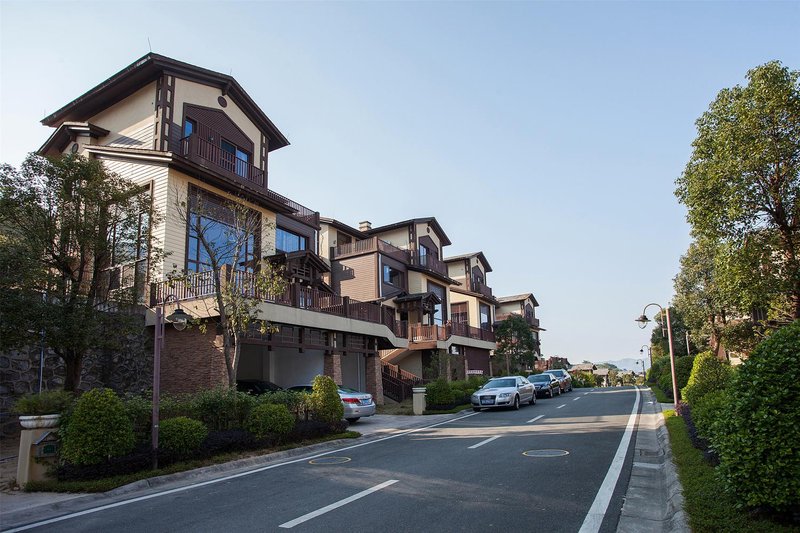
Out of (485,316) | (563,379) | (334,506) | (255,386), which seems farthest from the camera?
(485,316)

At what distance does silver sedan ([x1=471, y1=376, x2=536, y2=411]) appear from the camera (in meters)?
21.9

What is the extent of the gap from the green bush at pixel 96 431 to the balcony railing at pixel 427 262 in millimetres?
27806

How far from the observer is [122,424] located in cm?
928

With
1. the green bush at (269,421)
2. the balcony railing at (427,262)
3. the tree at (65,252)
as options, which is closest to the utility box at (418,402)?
the green bush at (269,421)

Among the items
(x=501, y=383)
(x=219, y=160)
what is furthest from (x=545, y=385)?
(x=219, y=160)

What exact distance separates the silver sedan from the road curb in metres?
10.3

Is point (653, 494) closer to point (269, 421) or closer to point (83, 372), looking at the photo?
point (269, 421)

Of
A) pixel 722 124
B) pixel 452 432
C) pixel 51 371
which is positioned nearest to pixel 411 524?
pixel 452 432

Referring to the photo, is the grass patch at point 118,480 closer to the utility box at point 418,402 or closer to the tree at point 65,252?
the tree at point 65,252

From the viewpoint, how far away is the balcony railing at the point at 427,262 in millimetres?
36656

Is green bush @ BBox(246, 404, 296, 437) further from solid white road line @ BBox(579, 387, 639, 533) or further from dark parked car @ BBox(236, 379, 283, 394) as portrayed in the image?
dark parked car @ BBox(236, 379, 283, 394)

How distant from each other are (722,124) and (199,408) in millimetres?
13298

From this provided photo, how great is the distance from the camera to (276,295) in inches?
646

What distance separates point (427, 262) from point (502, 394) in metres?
16.6
